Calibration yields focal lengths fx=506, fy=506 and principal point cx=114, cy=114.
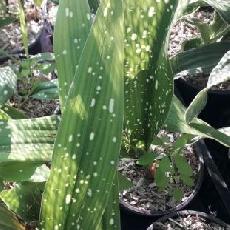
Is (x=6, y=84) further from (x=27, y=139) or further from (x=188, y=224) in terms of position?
(x=188, y=224)

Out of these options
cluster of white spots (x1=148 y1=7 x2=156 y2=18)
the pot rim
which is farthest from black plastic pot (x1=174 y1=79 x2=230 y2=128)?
cluster of white spots (x1=148 y1=7 x2=156 y2=18)

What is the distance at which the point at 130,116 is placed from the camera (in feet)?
2.90

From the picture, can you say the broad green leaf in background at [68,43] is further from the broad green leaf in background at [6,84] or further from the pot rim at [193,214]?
the pot rim at [193,214]

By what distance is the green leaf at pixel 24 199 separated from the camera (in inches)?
30.9

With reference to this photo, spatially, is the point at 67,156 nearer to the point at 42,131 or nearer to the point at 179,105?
the point at 42,131

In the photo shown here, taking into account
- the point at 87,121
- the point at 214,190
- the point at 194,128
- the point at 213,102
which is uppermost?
the point at 87,121

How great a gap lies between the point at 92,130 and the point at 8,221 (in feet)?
0.79

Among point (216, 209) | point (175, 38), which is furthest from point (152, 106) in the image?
point (175, 38)

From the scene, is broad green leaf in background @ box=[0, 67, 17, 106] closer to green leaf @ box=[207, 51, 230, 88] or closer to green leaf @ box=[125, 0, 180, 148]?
green leaf @ box=[125, 0, 180, 148]

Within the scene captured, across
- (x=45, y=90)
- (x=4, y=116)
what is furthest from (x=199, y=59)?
(x=4, y=116)

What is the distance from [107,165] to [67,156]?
0.17 ft

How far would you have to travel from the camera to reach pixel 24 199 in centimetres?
79

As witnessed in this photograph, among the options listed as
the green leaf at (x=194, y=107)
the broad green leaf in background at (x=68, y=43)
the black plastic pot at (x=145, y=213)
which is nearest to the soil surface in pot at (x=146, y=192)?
the black plastic pot at (x=145, y=213)

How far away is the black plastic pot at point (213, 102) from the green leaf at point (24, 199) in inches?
22.8
